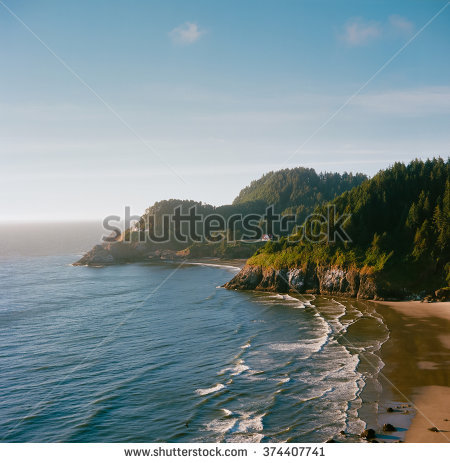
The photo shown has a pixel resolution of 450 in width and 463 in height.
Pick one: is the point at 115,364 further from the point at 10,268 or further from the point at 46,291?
the point at 10,268

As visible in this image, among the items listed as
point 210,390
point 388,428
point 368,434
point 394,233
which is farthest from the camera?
point 394,233

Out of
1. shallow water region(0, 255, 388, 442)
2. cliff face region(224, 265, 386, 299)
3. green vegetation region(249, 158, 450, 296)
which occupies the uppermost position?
green vegetation region(249, 158, 450, 296)

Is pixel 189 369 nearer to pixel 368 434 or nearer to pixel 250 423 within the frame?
pixel 250 423

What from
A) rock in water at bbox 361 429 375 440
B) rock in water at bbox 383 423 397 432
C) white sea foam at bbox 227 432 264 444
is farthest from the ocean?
rock in water at bbox 383 423 397 432

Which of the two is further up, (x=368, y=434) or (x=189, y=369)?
(x=368, y=434)

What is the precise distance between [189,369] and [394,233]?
52.4m

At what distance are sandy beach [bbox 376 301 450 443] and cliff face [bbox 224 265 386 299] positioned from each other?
966cm

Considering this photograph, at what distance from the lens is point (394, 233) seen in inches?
2968

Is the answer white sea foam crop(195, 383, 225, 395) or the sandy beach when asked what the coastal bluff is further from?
white sea foam crop(195, 383, 225, 395)

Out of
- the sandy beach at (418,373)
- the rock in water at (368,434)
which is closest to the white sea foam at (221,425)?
the rock in water at (368,434)

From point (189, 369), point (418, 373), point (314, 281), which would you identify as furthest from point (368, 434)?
point (314, 281)

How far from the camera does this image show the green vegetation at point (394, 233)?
6831cm

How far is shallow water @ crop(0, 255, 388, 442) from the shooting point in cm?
2772
